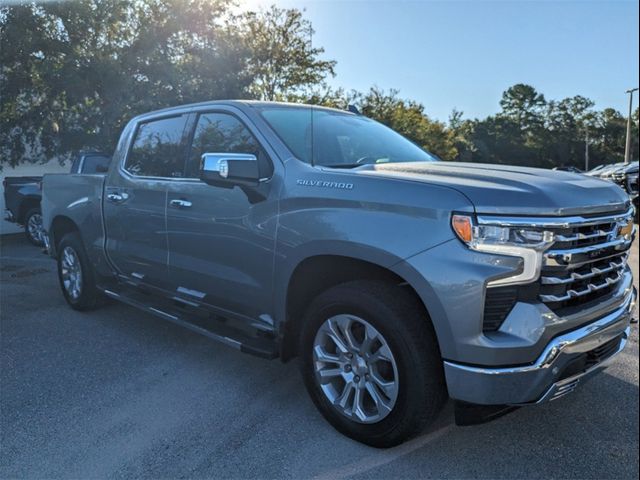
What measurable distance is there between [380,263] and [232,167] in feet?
3.58

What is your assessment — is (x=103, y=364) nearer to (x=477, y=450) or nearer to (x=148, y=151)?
(x=148, y=151)

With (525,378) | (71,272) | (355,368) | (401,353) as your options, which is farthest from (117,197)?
(525,378)

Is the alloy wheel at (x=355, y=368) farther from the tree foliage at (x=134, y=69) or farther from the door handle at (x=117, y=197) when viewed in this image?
the tree foliage at (x=134, y=69)

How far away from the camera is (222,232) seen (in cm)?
337

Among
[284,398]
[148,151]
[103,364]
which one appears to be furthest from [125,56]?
[284,398]

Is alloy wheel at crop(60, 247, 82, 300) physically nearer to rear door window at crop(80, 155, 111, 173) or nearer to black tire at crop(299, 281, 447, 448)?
rear door window at crop(80, 155, 111, 173)

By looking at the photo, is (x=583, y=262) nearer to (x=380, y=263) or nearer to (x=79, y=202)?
(x=380, y=263)

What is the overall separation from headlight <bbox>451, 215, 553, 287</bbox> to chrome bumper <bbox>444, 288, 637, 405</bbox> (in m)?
0.35

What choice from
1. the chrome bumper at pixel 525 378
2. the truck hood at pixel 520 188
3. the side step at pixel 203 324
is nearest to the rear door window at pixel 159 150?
the side step at pixel 203 324

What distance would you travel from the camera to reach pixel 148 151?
171 inches

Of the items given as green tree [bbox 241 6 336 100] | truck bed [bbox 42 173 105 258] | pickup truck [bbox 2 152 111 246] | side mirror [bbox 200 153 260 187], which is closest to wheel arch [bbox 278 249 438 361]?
side mirror [bbox 200 153 260 187]

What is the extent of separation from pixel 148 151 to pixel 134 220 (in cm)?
62

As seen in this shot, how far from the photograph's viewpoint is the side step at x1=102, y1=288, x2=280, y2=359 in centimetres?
311

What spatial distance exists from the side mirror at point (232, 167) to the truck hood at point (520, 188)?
25.6 inches
